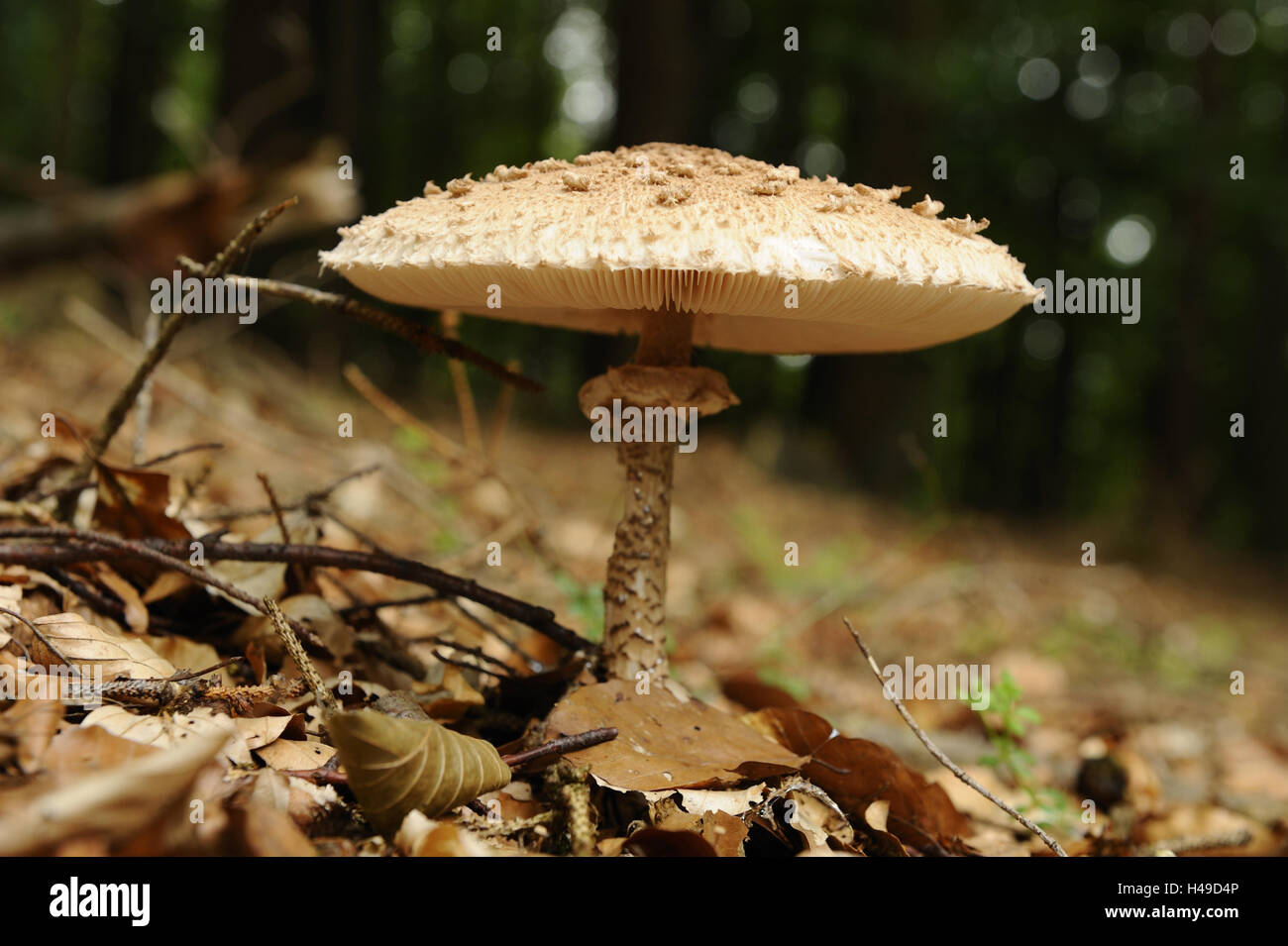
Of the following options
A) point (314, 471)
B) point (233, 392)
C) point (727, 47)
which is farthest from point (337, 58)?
point (727, 47)

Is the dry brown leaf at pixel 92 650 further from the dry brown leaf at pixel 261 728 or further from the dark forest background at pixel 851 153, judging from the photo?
the dark forest background at pixel 851 153

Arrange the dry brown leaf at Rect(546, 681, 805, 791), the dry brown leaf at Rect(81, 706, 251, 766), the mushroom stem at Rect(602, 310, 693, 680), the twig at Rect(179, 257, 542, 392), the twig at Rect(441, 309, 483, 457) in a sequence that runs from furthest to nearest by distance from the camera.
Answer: the twig at Rect(441, 309, 483, 457)
the mushroom stem at Rect(602, 310, 693, 680)
the twig at Rect(179, 257, 542, 392)
the dry brown leaf at Rect(546, 681, 805, 791)
the dry brown leaf at Rect(81, 706, 251, 766)

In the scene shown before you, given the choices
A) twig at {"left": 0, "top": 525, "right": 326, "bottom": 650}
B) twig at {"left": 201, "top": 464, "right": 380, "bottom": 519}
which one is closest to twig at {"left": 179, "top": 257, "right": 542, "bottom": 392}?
twig at {"left": 201, "top": 464, "right": 380, "bottom": 519}

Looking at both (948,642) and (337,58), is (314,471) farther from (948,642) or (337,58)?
(337,58)

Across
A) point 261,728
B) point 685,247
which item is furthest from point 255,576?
point 685,247

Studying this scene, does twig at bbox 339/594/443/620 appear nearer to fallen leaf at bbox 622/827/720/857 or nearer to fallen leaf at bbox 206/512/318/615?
fallen leaf at bbox 206/512/318/615
